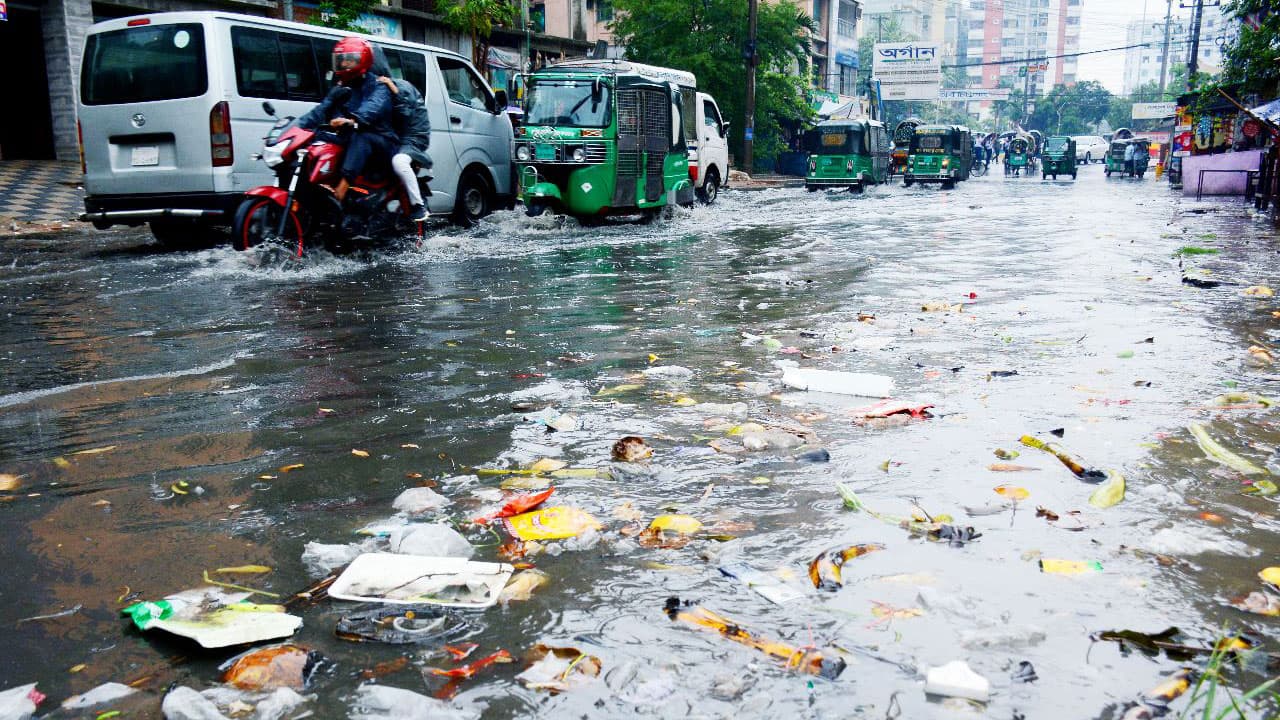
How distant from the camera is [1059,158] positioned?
134 feet

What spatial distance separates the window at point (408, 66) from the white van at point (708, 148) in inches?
299

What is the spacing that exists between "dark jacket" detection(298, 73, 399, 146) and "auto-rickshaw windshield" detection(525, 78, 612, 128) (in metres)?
3.90

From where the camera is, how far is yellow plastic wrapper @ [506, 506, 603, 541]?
2.64 metres

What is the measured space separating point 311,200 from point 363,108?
86cm

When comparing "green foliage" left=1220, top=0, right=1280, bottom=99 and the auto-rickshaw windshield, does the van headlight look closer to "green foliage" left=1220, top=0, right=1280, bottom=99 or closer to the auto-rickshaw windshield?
the auto-rickshaw windshield

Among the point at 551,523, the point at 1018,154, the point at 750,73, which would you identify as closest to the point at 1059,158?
the point at 1018,154

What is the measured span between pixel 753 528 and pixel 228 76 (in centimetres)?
793

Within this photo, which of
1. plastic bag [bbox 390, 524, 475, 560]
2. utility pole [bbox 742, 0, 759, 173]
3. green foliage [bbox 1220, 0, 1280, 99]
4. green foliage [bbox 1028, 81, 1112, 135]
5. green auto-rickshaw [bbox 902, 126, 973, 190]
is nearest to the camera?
plastic bag [bbox 390, 524, 475, 560]

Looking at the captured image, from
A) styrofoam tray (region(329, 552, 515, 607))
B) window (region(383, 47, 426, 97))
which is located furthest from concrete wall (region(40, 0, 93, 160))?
styrofoam tray (region(329, 552, 515, 607))

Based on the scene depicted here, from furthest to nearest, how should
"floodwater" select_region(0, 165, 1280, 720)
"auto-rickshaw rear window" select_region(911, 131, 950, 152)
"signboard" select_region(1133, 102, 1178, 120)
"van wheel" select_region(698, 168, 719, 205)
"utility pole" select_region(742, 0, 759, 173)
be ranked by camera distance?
"signboard" select_region(1133, 102, 1178, 120), "auto-rickshaw rear window" select_region(911, 131, 950, 152), "utility pole" select_region(742, 0, 759, 173), "van wheel" select_region(698, 168, 719, 205), "floodwater" select_region(0, 165, 1280, 720)

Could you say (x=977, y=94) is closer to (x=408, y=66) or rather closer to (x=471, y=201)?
(x=471, y=201)

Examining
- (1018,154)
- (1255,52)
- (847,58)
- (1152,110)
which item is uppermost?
(847,58)

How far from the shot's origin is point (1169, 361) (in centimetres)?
487

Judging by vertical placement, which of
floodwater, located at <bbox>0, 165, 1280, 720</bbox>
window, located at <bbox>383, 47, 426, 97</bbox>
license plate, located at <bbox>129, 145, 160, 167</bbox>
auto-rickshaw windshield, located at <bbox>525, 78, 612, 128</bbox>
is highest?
window, located at <bbox>383, 47, 426, 97</bbox>
